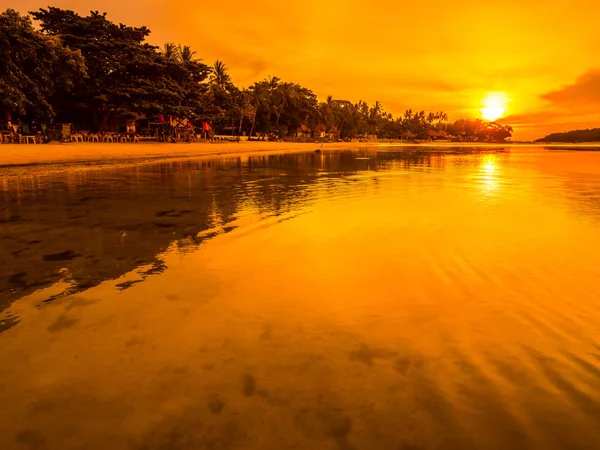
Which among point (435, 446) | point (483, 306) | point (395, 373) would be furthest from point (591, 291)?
point (435, 446)

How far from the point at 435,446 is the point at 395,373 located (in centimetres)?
71

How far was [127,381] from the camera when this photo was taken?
274 cm

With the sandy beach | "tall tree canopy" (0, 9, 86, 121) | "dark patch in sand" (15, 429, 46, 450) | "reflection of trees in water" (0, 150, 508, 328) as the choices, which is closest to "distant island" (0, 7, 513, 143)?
"tall tree canopy" (0, 9, 86, 121)

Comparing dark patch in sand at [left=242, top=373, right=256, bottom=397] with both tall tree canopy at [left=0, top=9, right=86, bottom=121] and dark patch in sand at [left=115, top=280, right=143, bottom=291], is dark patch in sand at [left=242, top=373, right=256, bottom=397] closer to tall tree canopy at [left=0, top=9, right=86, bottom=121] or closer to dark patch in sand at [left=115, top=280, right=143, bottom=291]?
dark patch in sand at [left=115, top=280, right=143, bottom=291]

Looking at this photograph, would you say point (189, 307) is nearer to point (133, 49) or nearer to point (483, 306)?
point (483, 306)

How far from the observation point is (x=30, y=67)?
2895cm

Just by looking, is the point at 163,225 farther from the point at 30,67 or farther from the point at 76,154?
the point at 30,67

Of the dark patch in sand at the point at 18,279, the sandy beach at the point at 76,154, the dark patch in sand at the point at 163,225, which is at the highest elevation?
the sandy beach at the point at 76,154

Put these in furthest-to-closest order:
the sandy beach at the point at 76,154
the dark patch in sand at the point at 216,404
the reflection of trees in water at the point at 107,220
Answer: the sandy beach at the point at 76,154 → the reflection of trees in water at the point at 107,220 → the dark patch in sand at the point at 216,404

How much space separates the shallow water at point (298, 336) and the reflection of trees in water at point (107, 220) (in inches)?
Answer: 2.2

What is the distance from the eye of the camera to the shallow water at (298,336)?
235 cm

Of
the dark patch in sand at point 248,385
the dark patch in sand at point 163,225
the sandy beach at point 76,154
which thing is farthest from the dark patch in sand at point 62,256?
the sandy beach at point 76,154

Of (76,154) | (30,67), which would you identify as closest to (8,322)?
(76,154)

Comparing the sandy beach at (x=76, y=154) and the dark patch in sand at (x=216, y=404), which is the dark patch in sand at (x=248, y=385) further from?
the sandy beach at (x=76, y=154)
